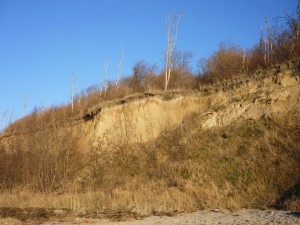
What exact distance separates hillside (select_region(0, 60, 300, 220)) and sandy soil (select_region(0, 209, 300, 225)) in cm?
115

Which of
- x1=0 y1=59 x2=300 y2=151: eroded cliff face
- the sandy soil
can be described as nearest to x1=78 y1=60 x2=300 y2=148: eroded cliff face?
x1=0 y1=59 x2=300 y2=151: eroded cliff face

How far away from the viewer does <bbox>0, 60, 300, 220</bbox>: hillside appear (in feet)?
45.7

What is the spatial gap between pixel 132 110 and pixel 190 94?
4.13 meters

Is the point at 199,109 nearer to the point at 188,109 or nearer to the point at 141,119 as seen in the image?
the point at 188,109

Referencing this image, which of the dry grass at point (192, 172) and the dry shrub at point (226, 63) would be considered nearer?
the dry grass at point (192, 172)

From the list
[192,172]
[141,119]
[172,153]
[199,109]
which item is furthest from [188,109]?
[192,172]

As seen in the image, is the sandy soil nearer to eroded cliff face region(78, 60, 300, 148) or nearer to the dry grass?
the dry grass

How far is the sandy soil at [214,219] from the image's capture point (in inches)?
363

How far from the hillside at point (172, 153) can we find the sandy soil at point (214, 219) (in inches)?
45.2

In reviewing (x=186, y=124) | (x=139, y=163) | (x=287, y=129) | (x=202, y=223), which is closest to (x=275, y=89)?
(x=287, y=129)

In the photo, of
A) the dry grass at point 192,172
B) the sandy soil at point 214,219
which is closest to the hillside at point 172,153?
the dry grass at point 192,172

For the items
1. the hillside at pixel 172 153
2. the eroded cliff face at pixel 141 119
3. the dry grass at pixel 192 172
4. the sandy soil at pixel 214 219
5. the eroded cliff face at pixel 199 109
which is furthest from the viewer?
the eroded cliff face at pixel 141 119

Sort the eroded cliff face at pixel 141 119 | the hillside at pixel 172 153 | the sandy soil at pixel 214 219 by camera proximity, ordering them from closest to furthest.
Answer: the sandy soil at pixel 214 219
the hillside at pixel 172 153
the eroded cliff face at pixel 141 119

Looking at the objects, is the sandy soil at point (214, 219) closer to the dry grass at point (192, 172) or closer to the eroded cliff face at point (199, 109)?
the dry grass at point (192, 172)
